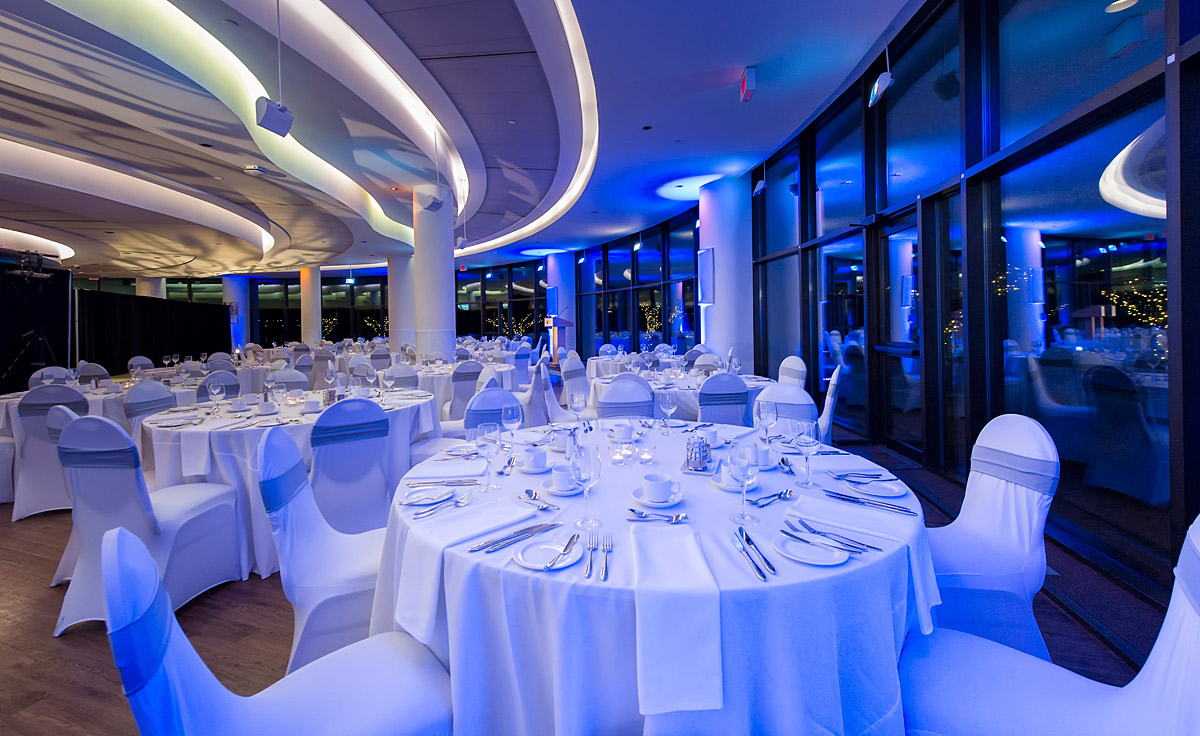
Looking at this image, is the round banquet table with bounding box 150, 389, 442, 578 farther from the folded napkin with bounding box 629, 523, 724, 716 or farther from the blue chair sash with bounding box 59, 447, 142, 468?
the folded napkin with bounding box 629, 523, 724, 716

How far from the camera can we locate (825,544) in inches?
52.9

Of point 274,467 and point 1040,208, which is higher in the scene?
point 1040,208

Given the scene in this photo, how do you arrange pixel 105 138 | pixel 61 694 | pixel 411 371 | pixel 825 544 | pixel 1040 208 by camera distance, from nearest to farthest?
1. pixel 825 544
2. pixel 61 694
3. pixel 1040 208
4. pixel 411 371
5. pixel 105 138

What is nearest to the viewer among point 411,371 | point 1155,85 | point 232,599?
point 1155,85

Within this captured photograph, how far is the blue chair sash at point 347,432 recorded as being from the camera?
2.85 m

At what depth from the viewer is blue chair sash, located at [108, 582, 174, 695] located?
90 cm

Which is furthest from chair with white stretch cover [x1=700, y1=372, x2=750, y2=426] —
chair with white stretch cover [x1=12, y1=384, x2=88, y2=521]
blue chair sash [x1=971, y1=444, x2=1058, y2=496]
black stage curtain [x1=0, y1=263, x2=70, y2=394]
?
black stage curtain [x1=0, y1=263, x2=70, y2=394]

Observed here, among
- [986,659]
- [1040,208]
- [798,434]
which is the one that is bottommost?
[986,659]

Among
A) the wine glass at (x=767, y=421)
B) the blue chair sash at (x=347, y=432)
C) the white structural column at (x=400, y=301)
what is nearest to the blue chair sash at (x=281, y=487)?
the blue chair sash at (x=347, y=432)

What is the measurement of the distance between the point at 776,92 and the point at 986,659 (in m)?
6.19

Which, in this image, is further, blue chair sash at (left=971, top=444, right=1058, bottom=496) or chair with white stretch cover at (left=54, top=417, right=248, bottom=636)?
chair with white stretch cover at (left=54, top=417, right=248, bottom=636)

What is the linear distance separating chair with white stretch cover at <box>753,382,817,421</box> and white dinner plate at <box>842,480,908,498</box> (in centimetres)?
112

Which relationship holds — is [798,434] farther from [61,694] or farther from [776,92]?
[776,92]

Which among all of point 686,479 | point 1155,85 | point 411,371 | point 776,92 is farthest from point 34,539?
point 776,92
